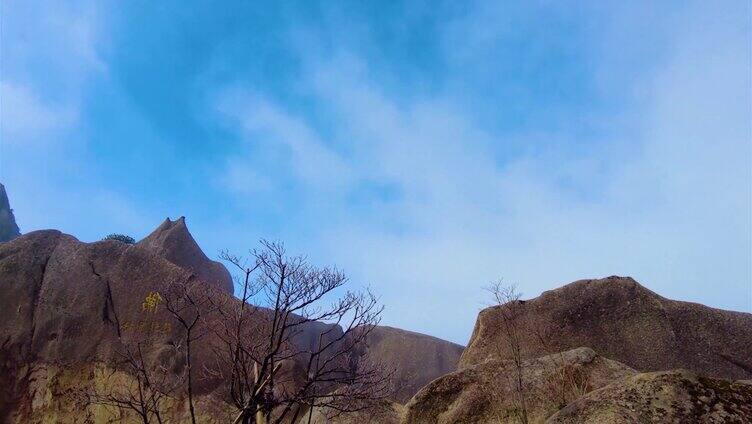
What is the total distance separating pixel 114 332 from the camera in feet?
58.0

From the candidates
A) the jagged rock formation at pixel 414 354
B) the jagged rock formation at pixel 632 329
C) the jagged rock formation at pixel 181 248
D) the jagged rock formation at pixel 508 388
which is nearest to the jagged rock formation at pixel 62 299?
the jagged rock formation at pixel 181 248

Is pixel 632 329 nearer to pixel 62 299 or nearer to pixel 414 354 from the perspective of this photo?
pixel 414 354

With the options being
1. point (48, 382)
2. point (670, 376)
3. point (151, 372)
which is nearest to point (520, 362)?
point (670, 376)

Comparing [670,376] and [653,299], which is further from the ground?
[653,299]

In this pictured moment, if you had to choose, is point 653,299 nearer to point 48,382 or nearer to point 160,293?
point 160,293

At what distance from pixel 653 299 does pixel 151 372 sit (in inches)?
534

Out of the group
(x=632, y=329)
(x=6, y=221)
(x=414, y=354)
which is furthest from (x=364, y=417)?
(x=6, y=221)

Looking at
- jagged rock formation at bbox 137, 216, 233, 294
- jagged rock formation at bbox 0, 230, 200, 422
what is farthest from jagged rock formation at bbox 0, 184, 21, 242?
jagged rock formation at bbox 0, 230, 200, 422

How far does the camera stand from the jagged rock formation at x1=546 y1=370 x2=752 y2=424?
4.16 m

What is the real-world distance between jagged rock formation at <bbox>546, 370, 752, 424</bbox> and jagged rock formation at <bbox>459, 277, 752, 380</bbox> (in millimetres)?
8532

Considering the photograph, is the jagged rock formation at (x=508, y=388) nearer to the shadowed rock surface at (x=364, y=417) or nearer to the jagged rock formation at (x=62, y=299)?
the shadowed rock surface at (x=364, y=417)

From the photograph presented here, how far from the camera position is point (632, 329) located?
12.8 metres

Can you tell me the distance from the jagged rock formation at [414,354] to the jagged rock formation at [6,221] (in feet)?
109

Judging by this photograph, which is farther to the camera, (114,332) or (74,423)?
(114,332)
